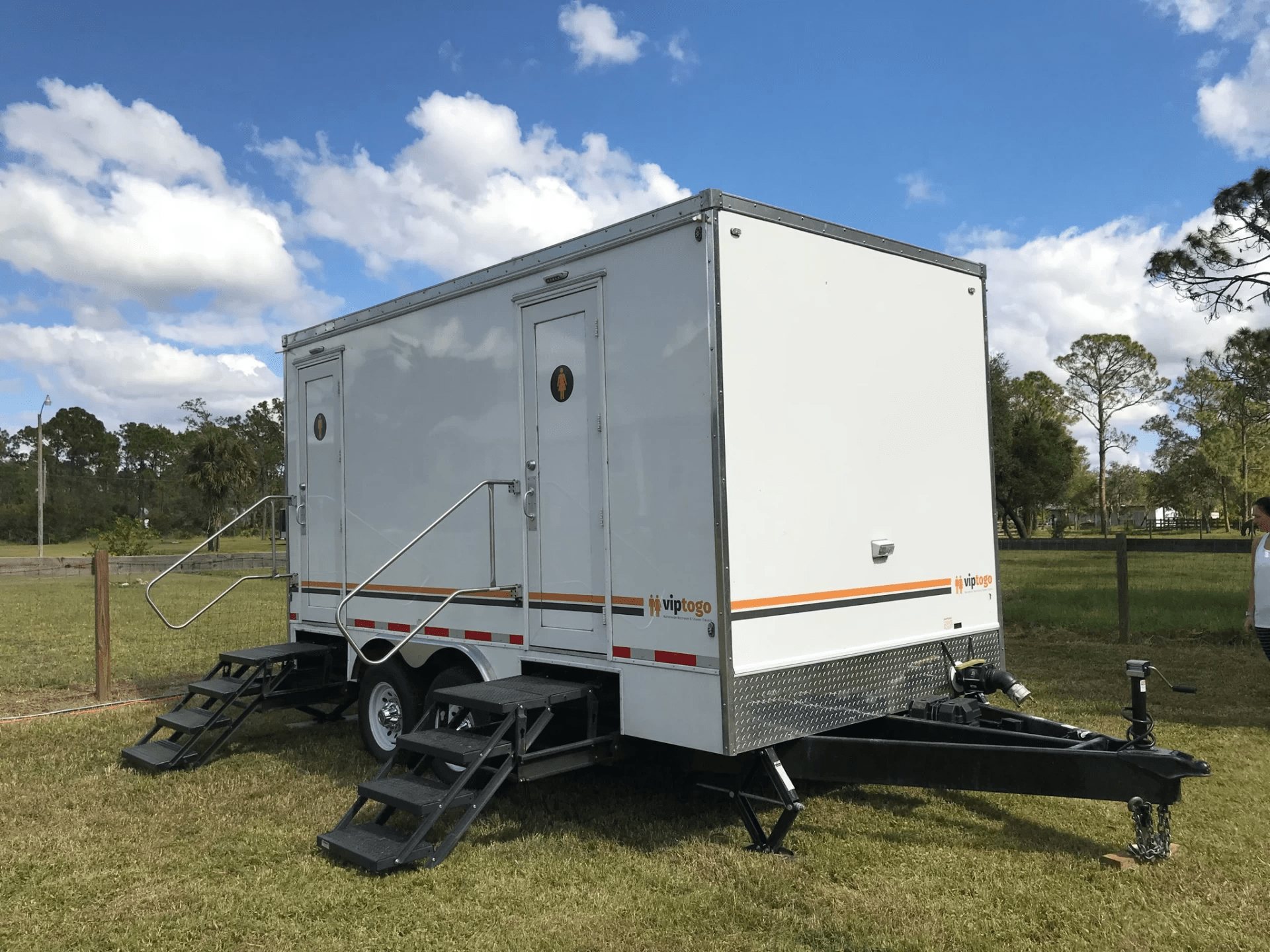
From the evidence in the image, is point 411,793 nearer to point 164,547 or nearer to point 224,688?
point 224,688

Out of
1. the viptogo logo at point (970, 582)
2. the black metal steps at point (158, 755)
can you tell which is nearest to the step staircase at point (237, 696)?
the black metal steps at point (158, 755)

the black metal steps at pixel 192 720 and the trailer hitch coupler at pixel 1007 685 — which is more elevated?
the trailer hitch coupler at pixel 1007 685

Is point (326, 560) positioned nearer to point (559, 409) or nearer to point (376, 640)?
point (376, 640)

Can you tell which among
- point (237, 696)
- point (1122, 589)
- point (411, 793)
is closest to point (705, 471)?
point (411, 793)

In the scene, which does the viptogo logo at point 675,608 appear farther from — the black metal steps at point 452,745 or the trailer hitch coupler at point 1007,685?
the trailer hitch coupler at point 1007,685

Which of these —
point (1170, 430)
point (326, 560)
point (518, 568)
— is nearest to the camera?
point (518, 568)

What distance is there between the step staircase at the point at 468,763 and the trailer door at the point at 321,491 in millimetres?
2450

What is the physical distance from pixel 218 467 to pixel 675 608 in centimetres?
5459

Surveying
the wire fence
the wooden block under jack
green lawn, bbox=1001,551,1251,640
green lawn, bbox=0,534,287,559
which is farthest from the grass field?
green lawn, bbox=0,534,287,559

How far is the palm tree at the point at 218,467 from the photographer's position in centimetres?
5397

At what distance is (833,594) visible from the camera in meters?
4.97

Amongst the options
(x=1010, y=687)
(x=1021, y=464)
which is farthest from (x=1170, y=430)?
(x=1010, y=687)

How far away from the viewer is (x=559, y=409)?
545 cm

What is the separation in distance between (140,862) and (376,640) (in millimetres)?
2283
